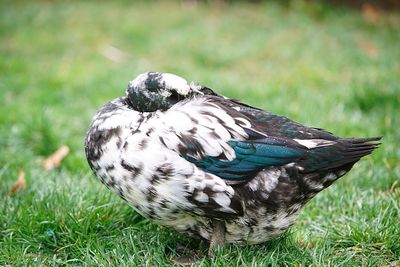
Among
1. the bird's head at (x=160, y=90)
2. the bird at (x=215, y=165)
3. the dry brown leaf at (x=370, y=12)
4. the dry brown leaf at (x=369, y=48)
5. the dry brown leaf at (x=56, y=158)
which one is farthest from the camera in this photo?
the dry brown leaf at (x=370, y=12)

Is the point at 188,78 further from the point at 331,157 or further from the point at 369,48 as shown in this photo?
the point at 331,157

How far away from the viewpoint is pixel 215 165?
9.18 feet

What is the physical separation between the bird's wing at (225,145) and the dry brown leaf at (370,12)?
6.99 meters

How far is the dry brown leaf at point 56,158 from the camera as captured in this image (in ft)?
15.0

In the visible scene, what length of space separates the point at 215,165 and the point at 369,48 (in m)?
5.88

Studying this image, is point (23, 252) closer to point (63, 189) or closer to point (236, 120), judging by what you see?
point (63, 189)

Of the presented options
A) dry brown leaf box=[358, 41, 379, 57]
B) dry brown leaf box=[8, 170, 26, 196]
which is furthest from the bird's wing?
dry brown leaf box=[358, 41, 379, 57]

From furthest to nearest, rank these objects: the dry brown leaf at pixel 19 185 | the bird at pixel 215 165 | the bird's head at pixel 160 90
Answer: the dry brown leaf at pixel 19 185 < the bird's head at pixel 160 90 < the bird at pixel 215 165

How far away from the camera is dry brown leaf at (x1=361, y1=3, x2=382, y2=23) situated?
9258 millimetres

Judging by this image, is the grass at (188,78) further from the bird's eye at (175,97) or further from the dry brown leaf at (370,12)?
the bird's eye at (175,97)

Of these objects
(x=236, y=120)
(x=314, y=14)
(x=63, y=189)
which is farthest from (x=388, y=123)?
(x=314, y=14)

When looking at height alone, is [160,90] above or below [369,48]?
above

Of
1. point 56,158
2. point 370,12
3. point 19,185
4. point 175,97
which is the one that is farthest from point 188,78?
point 370,12

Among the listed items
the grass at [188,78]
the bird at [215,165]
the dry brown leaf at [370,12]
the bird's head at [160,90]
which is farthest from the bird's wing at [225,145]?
the dry brown leaf at [370,12]
